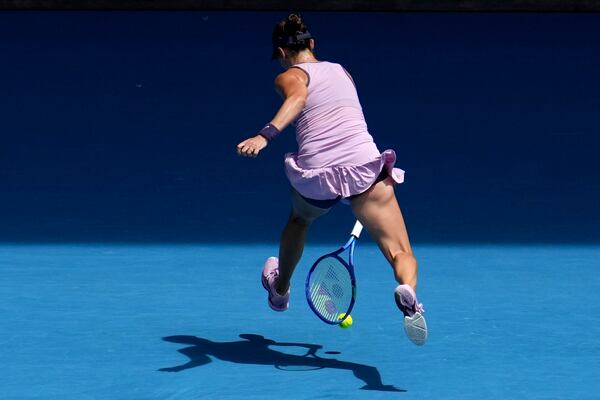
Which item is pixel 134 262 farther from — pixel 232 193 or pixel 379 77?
pixel 379 77

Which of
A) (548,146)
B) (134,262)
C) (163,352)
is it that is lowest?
(163,352)

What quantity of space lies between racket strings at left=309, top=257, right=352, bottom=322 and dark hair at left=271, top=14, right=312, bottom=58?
929 millimetres

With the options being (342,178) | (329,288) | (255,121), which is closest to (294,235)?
(329,288)

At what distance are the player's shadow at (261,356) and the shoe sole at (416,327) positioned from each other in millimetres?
281

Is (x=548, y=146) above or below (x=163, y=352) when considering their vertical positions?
above

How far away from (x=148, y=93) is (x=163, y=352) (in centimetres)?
498

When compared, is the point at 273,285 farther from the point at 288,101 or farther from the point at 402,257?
the point at 288,101

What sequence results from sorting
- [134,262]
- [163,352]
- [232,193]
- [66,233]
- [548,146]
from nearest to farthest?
[163,352] → [134,262] → [66,233] → [232,193] → [548,146]

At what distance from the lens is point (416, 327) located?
526 centimetres

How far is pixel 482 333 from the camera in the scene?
6.21 m

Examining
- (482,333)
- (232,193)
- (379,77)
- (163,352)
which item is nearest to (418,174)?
(232,193)

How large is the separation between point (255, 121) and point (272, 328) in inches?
152

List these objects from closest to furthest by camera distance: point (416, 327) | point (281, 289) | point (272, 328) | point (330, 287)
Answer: point (416, 327) < point (330, 287) < point (281, 289) < point (272, 328)

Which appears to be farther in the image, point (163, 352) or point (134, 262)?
point (134, 262)
